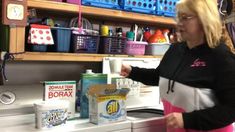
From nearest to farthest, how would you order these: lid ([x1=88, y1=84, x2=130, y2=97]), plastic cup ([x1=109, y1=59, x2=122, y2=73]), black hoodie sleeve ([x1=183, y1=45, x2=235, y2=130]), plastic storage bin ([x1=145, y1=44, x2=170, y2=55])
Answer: black hoodie sleeve ([x1=183, y1=45, x2=235, y2=130]) < lid ([x1=88, y1=84, x2=130, y2=97]) < plastic cup ([x1=109, y1=59, x2=122, y2=73]) < plastic storage bin ([x1=145, y1=44, x2=170, y2=55])

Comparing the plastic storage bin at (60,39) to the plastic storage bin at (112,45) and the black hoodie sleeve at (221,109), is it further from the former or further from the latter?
the black hoodie sleeve at (221,109)

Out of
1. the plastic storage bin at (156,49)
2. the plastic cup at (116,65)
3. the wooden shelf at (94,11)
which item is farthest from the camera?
the plastic storage bin at (156,49)

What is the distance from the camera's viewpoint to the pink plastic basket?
2.12 m

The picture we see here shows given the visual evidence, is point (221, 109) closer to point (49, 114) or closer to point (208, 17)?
point (208, 17)

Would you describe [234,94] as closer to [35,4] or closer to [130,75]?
[130,75]

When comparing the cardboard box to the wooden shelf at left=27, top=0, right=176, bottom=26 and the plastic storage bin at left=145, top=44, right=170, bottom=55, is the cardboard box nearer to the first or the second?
the wooden shelf at left=27, top=0, right=176, bottom=26

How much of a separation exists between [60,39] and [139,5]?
0.65 meters

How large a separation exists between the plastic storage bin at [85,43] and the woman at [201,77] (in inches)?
22.8

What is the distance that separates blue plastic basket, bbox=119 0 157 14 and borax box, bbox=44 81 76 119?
70 centimetres

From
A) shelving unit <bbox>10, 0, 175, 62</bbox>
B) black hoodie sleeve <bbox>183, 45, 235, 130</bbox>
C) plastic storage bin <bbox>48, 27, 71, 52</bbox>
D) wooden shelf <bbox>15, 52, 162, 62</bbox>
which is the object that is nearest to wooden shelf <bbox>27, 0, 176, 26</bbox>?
shelving unit <bbox>10, 0, 175, 62</bbox>

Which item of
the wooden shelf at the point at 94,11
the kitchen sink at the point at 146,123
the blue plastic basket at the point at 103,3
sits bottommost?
the kitchen sink at the point at 146,123

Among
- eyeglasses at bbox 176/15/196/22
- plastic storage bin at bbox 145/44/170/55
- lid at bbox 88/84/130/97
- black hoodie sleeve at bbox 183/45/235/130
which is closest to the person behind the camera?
black hoodie sleeve at bbox 183/45/235/130

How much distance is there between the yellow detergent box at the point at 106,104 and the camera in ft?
4.90

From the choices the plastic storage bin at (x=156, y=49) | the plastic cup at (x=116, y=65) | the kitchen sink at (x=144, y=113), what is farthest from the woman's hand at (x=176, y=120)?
the plastic storage bin at (x=156, y=49)
